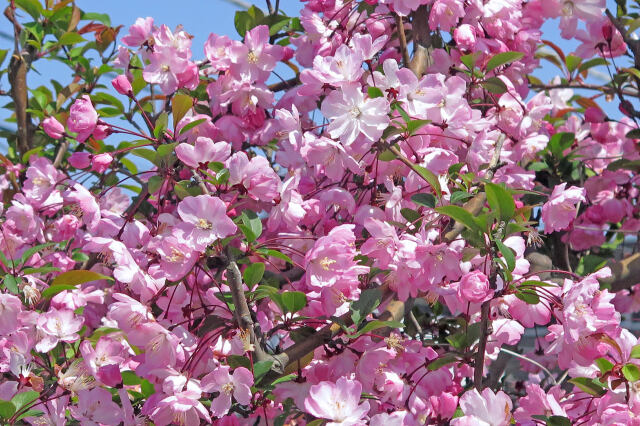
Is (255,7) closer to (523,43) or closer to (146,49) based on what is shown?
(146,49)

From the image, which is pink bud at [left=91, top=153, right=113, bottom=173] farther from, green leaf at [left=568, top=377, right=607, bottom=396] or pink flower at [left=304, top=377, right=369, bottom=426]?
green leaf at [left=568, top=377, right=607, bottom=396]

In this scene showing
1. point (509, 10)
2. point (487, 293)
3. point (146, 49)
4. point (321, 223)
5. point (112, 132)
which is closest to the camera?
point (487, 293)

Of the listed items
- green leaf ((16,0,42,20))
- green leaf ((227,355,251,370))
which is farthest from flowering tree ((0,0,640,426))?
green leaf ((16,0,42,20))

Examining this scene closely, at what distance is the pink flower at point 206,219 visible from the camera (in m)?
1.09

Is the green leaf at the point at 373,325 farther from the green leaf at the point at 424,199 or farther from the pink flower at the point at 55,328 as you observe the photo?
the pink flower at the point at 55,328

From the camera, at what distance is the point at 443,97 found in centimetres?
141

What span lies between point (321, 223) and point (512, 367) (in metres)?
2.58

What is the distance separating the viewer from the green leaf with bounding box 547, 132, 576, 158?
7.29 ft

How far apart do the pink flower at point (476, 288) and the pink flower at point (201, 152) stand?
1.46 feet

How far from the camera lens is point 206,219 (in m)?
1.11

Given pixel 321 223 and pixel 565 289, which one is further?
pixel 321 223

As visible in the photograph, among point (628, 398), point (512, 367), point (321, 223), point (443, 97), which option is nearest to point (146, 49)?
point (321, 223)

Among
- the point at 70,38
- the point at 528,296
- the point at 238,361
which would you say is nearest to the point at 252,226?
the point at 238,361

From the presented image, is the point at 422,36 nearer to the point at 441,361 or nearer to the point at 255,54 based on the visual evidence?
the point at 255,54
